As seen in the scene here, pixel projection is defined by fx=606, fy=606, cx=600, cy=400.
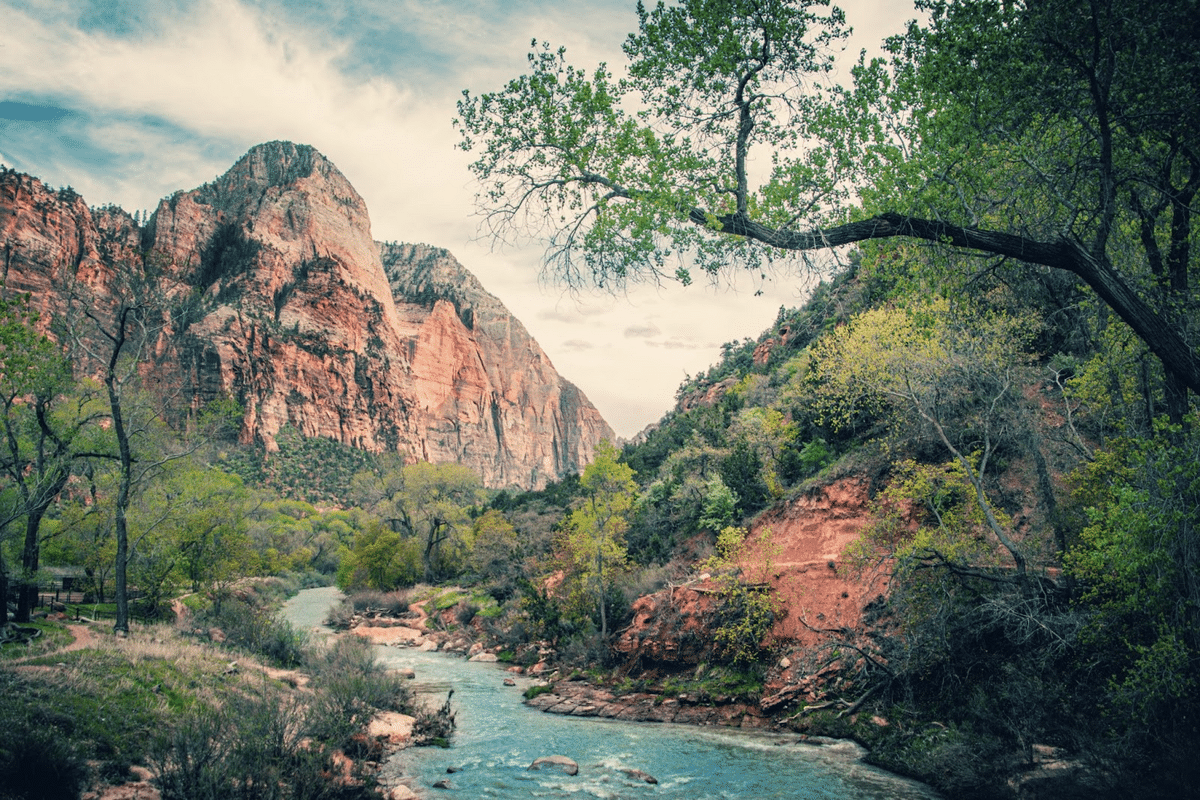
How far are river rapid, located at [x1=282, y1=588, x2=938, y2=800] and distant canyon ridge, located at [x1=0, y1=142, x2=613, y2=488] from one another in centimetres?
5897

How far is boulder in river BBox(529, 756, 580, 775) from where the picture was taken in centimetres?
1210

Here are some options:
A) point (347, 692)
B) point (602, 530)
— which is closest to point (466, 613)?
point (602, 530)

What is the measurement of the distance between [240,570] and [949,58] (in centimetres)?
2907

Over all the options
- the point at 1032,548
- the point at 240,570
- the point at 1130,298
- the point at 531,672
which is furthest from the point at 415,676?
the point at 1130,298

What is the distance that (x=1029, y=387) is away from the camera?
54.3ft

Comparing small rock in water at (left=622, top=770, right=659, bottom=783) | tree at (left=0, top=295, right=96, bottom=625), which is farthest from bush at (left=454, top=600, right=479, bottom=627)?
small rock in water at (left=622, top=770, right=659, bottom=783)

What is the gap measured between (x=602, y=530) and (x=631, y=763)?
39.6ft

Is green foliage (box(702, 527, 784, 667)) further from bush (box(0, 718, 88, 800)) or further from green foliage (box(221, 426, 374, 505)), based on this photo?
green foliage (box(221, 426, 374, 505))

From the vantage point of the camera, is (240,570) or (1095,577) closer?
(1095,577)

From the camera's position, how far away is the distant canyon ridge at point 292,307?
Answer: 88688 millimetres

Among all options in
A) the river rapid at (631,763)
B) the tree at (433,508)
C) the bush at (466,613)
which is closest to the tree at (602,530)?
the river rapid at (631,763)

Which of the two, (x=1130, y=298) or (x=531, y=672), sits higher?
(x=1130, y=298)

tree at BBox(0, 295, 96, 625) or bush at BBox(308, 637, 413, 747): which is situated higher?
tree at BBox(0, 295, 96, 625)

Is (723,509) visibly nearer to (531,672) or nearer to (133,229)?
(531,672)
